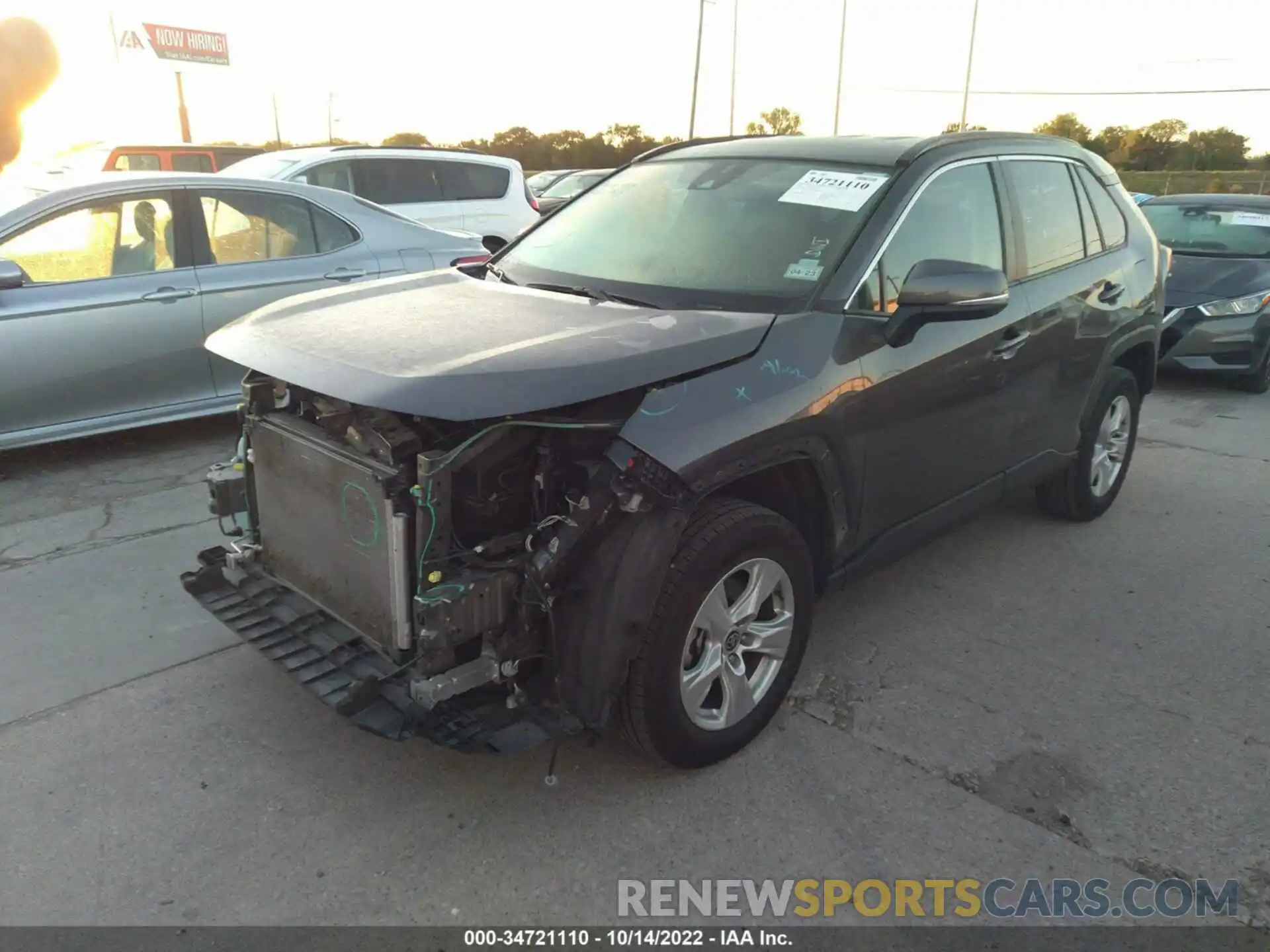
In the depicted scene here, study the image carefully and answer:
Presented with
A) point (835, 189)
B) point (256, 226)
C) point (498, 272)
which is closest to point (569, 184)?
point (256, 226)

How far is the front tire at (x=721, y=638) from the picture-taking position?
2648 mm

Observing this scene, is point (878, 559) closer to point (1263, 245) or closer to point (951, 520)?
point (951, 520)

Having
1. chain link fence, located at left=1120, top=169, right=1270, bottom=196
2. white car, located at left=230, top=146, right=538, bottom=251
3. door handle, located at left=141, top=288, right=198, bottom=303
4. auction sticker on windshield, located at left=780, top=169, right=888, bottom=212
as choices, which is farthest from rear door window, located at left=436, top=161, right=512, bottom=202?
chain link fence, located at left=1120, top=169, right=1270, bottom=196

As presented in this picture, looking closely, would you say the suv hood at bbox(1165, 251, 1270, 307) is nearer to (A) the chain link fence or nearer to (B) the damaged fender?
(B) the damaged fender

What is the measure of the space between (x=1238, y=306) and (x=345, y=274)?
7.32 meters

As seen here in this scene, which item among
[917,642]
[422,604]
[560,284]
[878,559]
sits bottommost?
[917,642]

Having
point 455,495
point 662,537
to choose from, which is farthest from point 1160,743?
point 455,495

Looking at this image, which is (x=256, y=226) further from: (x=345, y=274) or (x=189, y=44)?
(x=189, y=44)

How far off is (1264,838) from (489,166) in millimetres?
10182

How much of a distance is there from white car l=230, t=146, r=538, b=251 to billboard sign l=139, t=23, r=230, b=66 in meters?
23.3

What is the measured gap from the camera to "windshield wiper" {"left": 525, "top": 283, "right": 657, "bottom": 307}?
327 centimetres

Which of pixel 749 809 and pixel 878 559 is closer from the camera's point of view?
pixel 749 809

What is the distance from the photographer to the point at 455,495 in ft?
8.63

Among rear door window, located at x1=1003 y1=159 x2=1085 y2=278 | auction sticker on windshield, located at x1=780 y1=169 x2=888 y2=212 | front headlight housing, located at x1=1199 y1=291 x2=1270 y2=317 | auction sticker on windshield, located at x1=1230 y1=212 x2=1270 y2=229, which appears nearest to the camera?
auction sticker on windshield, located at x1=780 y1=169 x2=888 y2=212
